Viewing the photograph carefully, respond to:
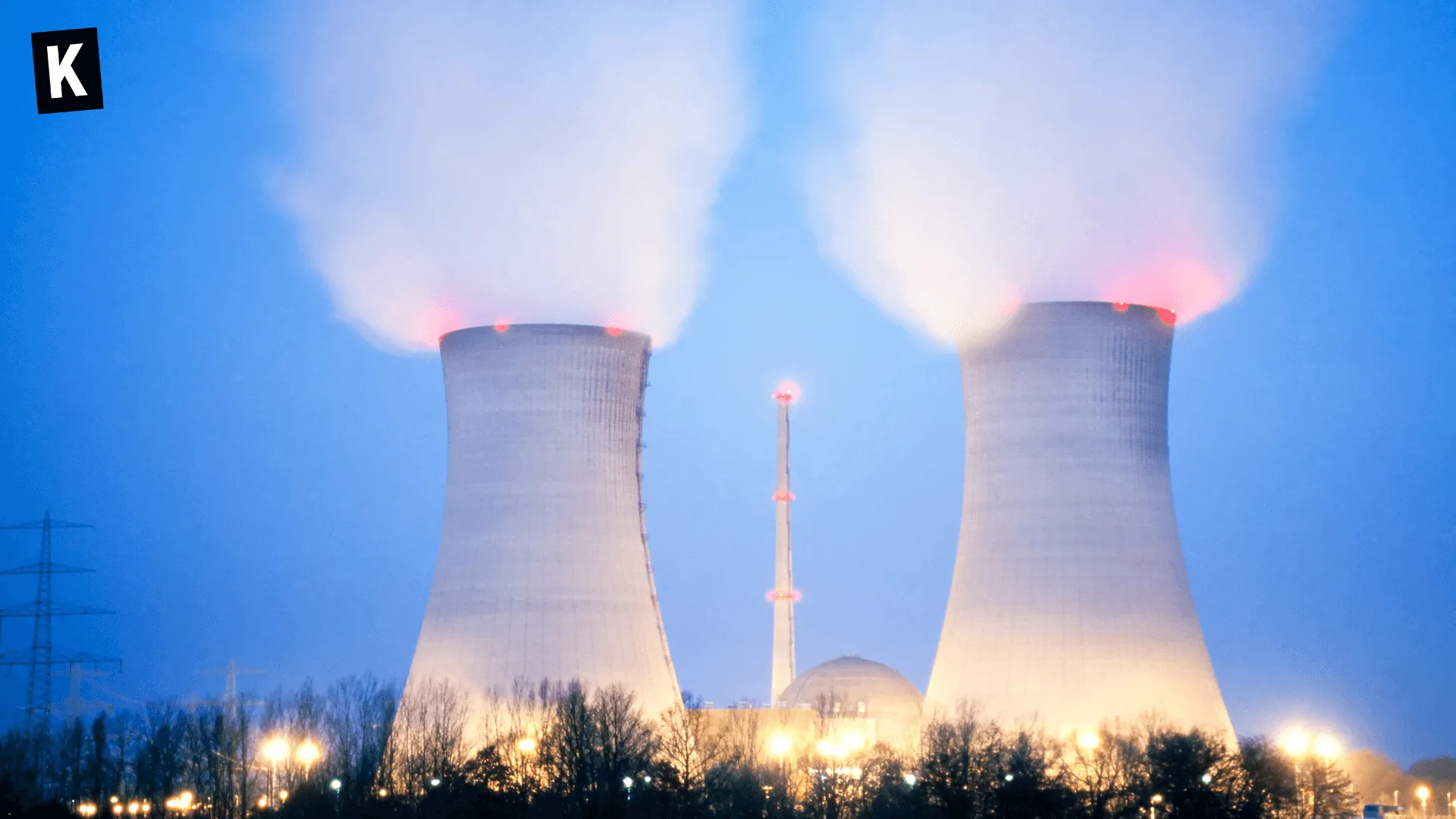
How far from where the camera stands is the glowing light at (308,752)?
83.7 feet

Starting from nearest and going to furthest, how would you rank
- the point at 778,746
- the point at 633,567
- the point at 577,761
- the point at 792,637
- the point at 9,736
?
the point at 577,761, the point at 633,567, the point at 778,746, the point at 9,736, the point at 792,637

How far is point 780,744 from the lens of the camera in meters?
25.8

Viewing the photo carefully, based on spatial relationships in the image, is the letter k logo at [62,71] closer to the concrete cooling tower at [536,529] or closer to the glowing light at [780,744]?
the concrete cooling tower at [536,529]

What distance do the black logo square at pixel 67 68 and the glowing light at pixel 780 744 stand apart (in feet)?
64.2

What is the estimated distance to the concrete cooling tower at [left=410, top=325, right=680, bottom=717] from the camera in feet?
71.3

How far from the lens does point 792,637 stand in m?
33.4

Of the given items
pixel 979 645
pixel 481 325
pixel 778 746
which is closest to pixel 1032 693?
pixel 979 645

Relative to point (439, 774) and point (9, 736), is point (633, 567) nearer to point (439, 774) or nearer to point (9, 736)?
point (439, 774)

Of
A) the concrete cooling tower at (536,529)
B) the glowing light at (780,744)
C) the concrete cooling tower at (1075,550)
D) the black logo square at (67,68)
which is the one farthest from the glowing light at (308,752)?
the black logo square at (67,68)

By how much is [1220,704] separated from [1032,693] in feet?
7.50

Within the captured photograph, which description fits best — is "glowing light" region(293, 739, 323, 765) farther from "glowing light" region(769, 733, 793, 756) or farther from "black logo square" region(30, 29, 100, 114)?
"black logo square" region(30, 29, 100, 114)

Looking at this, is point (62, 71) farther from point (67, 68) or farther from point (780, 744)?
point (780, 744)

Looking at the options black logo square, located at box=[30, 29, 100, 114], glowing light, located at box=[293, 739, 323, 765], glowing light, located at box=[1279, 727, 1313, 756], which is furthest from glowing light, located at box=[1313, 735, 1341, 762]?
black logo square, located at box=[30, 29, 100, 114]

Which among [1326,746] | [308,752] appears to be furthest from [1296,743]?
[308,752]
